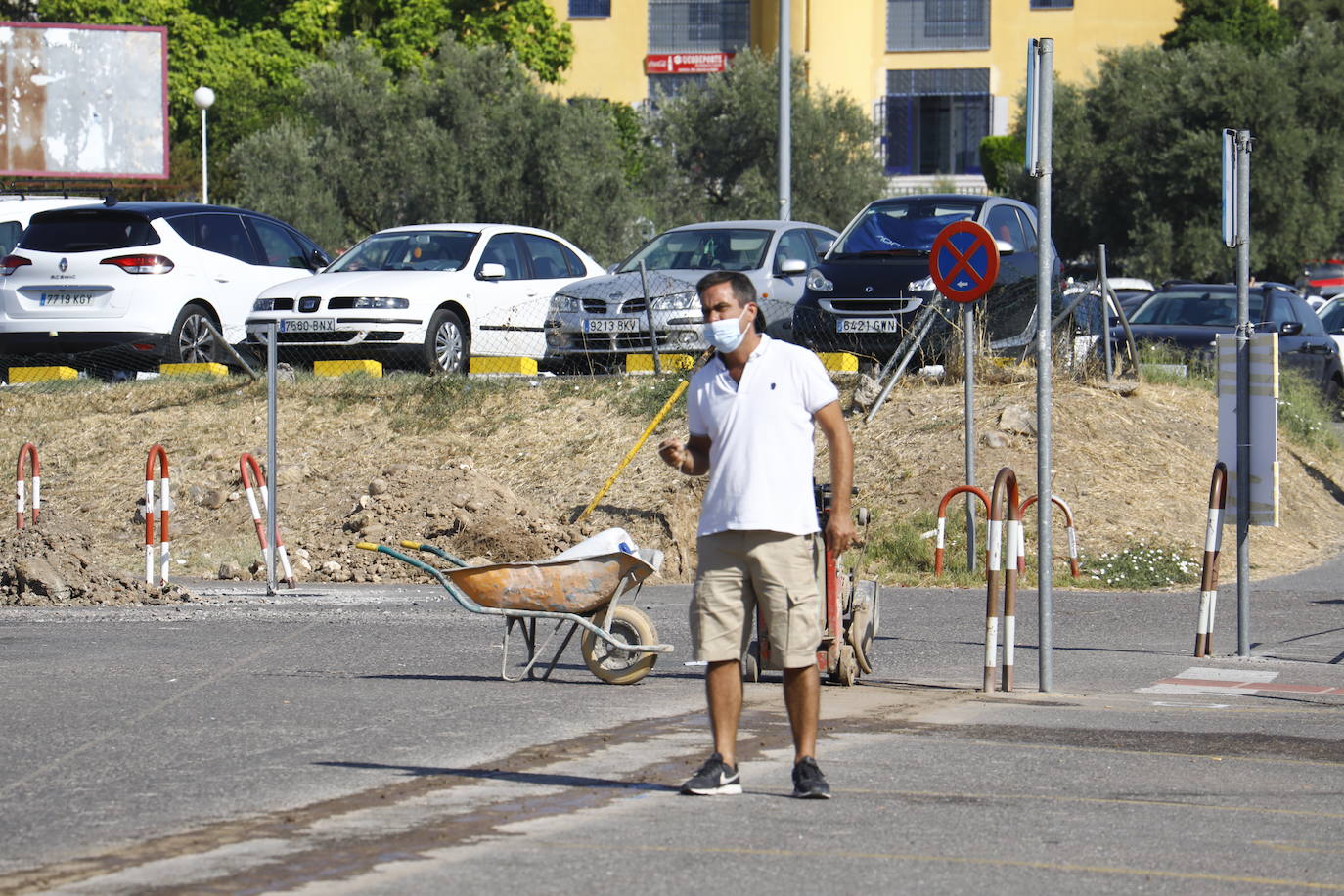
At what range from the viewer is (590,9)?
205 feet

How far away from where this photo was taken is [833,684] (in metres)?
9.48

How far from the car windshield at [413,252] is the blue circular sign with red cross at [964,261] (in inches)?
269

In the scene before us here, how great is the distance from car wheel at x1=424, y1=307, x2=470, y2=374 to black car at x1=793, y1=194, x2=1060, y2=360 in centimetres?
353

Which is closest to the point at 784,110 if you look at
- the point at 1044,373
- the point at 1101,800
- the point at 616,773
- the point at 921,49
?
the point at 1044,373

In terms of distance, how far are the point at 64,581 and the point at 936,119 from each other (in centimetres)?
5224

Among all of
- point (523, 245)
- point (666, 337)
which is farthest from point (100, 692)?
point (523, 245)

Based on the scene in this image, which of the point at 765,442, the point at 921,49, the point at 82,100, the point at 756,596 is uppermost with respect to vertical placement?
the point at 921,49

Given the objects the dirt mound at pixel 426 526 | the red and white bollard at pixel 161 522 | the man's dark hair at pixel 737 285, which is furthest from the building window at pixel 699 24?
the man's dark hair at pixel 737 285

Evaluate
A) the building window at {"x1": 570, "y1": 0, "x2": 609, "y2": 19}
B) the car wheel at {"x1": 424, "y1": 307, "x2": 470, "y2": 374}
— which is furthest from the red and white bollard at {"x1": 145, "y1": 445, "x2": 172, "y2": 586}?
the building window at {"x1": 570, "y1": 0, "x2": 609, "y2": 19}

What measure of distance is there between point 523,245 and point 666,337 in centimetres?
262

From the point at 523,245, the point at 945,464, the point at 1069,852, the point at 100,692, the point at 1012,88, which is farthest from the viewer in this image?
the point at 1012,88

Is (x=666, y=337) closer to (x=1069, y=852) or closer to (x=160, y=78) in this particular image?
(x=1069, y=852)

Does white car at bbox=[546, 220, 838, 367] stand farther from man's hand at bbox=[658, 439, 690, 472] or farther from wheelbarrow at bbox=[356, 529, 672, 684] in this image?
man's hand at bbox=[658, 439, 690, 472]

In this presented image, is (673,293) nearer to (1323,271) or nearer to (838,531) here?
(838,531)
